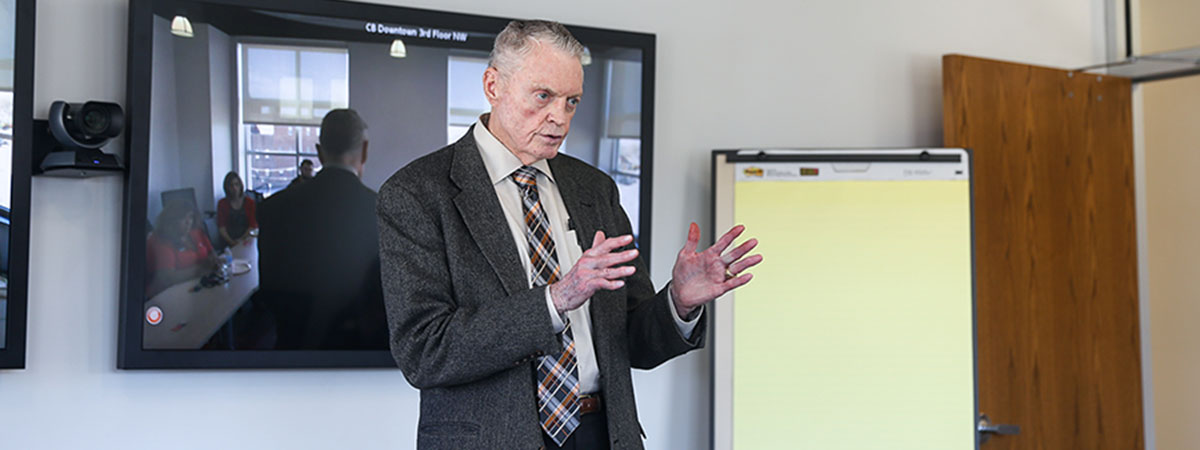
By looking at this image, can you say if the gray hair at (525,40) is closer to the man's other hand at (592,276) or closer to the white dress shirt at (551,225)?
the white dress shirt at (551,225)

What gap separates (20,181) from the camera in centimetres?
263

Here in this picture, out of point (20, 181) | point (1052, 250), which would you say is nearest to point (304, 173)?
point (20, 181)

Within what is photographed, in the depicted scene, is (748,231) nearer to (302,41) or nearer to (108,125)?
(302,41)

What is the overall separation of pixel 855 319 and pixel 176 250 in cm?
206

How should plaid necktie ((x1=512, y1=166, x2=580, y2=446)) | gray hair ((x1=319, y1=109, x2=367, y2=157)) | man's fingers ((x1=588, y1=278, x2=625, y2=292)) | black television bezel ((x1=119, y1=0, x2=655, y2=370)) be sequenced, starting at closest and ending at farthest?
man's fingers ((x1=588, y1=278, x2=625, y2=292)) → plaid necktie ((x1=512, y1=166, x2=580, y2=446)) → black television bezel ((x1=119, y1=0, x2=655, y2=370)) → gray hair ((x1=319, y1=109, x2=367, y2=157))

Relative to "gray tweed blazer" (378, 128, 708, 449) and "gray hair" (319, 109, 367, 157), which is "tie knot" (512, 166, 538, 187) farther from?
Answer: "gray hair" (319, 109, 367, 157)

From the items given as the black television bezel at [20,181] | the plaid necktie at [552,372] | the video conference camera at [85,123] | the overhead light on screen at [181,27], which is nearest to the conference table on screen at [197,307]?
the black television bezel at [20,181]

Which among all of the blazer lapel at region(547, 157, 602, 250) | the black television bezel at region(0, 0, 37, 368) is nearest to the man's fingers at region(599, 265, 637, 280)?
the blazer lapel at region(547, 157, 602, 250)

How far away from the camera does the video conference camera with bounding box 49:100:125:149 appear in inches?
104

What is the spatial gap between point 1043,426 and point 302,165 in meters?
2.74

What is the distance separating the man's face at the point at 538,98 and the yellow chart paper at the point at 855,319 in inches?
62.9

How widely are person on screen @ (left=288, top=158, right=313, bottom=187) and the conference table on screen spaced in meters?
0.20

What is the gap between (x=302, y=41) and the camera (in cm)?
297

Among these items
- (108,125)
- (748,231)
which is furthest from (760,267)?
(108,125)
